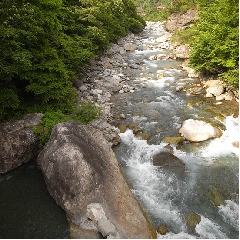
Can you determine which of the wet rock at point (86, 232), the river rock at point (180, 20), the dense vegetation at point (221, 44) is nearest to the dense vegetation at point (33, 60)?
the wet rock at point (86, 232)

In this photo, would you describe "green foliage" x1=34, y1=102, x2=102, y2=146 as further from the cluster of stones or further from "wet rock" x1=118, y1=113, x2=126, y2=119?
"wet rock" x1=118, y1=113, x2=126, y2=119

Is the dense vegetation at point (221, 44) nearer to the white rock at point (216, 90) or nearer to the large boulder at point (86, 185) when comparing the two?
the white rock at point (216, 90)

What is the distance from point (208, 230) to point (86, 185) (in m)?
4.55

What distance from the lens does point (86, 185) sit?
840 centimetres

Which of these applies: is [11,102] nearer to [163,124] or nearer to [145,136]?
[145,136]

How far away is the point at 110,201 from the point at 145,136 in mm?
5575

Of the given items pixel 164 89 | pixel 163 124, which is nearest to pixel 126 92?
pixel 164 89

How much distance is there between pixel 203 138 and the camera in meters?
12.4

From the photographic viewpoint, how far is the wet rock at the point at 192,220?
829 cm

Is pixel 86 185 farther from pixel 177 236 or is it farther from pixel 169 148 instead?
pixel 169 148

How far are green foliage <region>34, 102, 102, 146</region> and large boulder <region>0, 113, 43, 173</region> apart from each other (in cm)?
35

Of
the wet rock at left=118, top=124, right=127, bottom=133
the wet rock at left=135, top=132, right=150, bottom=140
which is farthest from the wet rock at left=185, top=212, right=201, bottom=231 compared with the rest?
the wet rock at left=118, top=124, right=127, bottom=133

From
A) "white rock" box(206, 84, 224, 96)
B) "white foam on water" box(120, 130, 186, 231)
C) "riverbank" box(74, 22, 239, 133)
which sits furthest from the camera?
"white rock" box(206, 84, 224, 96)

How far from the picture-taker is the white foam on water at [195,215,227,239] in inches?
313
